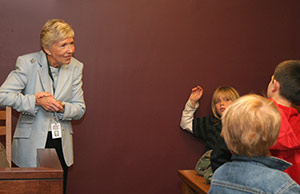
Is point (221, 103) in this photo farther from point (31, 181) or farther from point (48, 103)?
point (31, 181)

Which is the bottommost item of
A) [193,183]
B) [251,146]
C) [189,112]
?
[193,183]

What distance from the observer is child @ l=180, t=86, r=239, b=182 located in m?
3.80

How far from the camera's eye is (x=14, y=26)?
11.8ft

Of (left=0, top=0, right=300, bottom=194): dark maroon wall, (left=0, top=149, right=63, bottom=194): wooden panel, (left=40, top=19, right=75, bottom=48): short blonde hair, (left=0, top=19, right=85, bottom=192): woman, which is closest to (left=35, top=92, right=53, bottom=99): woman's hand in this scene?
(left=0, top=19, right=85, bottom=192): woman

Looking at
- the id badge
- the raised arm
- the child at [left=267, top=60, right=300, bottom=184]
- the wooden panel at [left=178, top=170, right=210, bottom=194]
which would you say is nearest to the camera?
the child at [left=267, top=60, right=300, bottom=184]

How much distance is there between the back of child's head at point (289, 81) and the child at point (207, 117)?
130 cm

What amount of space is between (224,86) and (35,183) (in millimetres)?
2443

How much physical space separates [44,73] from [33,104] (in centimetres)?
28

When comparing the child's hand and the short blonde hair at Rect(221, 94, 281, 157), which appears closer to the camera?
the short blonde hair at Rect(221, 94, 281, 157)

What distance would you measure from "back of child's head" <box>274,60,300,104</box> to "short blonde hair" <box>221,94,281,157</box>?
0.69 meters

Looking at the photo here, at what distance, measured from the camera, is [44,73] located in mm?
3266

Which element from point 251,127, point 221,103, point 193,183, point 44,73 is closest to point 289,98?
point 251,127

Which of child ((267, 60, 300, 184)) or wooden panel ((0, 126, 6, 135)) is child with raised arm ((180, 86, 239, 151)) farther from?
wooden panel ((0, 126, 6, 135))

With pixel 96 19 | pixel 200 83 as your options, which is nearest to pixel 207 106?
pixel 200 83
